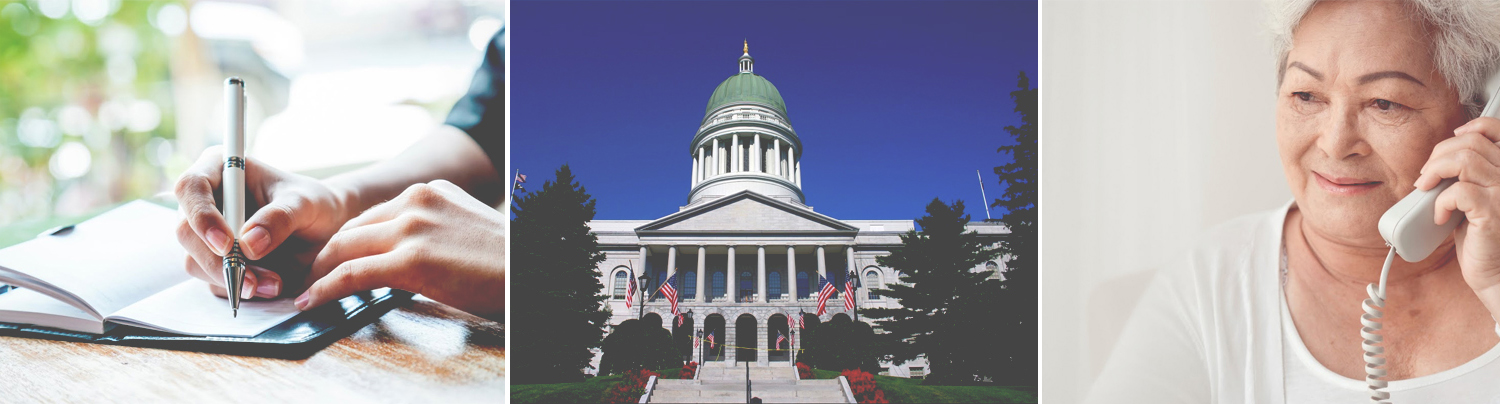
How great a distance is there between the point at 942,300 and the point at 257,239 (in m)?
4.87

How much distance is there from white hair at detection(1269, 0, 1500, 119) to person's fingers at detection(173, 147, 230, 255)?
397 cm

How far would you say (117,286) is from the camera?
8.15 ft

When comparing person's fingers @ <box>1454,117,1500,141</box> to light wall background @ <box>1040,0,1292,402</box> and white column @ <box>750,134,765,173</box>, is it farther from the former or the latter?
white column @ <box>750,134,765,173</box>

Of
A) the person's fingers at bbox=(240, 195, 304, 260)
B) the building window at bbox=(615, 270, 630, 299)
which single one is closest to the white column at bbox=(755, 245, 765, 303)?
the building window at bbox=(615, 270, 630, 299)

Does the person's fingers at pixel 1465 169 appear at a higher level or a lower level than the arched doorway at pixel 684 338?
higher

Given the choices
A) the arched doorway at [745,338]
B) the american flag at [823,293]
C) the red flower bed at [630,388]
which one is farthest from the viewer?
the american flag at [823,293]

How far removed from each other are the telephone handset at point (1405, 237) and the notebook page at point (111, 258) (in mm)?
3796

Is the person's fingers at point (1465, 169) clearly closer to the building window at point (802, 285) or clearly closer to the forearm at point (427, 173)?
the forearm at point (427, 173)

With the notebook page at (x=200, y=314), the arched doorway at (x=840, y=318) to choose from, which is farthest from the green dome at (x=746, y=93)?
the notebook page at (x=200, y=314)

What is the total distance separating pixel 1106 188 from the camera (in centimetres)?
371

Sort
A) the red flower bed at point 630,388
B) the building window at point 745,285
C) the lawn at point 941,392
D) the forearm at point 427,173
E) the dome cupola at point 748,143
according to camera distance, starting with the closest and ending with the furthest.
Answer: the forearm at point 427,173
the lawn at point 941,392
the red flower bed at point 630,388
the dome cupola at point 748,143
the building window at point 745,285

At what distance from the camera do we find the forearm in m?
2.95

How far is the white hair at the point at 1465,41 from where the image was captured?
→ 2555 millimetres

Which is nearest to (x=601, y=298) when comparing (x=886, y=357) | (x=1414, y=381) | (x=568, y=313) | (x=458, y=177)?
(x=568, y=313)
